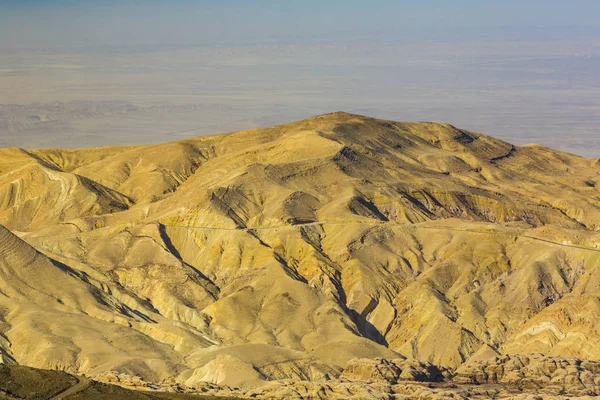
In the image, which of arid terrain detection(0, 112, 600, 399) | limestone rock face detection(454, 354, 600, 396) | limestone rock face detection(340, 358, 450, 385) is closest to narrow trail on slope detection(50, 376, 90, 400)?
arid terrain detection(0, 112, 600, 399)

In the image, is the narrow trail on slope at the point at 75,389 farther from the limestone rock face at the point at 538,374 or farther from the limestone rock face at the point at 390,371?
the limestone rock face at the point at 538,374

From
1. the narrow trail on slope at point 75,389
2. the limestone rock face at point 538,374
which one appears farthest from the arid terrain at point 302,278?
the narrow trail on slope at point 75,389

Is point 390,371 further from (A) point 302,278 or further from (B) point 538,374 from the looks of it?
(A) point 302,278

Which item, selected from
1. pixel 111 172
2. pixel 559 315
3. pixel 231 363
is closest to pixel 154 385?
pixel 231 363

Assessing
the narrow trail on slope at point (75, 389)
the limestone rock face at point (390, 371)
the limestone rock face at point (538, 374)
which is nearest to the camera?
the narrow trail on slope at point (75, 389)

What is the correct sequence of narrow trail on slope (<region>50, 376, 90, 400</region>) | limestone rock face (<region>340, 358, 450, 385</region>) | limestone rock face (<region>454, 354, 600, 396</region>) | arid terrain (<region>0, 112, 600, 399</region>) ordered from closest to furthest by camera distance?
narrow trail on slope (<region>50, 376, 90, 400</region>)
limestone rock face (<region>454, 354, 600, 396</region>)
limestone rock face (<region>340, 358, 450, 385</region>)
arid terrain (<region>0, 112, 600, 399</region>)

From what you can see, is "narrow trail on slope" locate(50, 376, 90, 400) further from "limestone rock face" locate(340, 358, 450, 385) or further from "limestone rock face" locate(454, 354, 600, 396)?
"limestone rock face" locate(454, 354, 600, 396)
